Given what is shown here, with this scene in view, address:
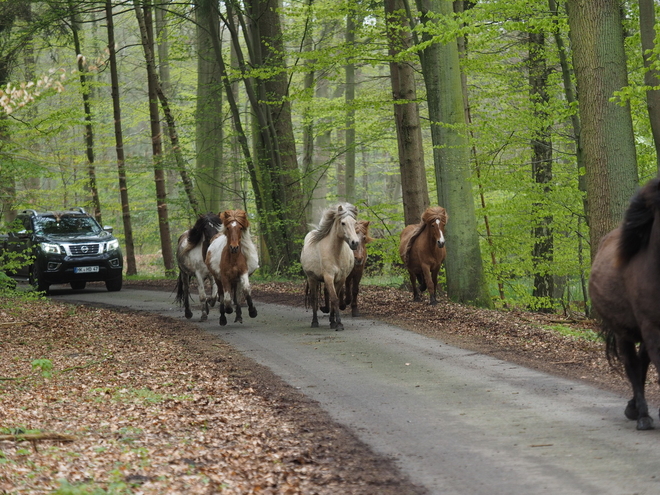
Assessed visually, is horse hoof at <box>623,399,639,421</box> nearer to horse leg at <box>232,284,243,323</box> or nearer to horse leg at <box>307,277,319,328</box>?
horse leg at <box>307,277,319,328</box>

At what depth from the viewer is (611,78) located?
36.7ft

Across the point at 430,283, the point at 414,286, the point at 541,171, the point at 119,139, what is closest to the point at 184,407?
the point at 430,283

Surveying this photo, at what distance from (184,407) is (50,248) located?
15.5 m

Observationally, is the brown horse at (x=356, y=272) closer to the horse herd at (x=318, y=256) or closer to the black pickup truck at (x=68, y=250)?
the horse herd at (x=318, y=256)

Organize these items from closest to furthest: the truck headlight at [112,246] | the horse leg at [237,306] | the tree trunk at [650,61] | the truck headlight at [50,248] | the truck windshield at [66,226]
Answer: the tree trunk at [650,61]
the horse leg at [237,306]
the truck headlight at [50,248]
the truck headlight at [112,246]
the truck windshield at [66,226]

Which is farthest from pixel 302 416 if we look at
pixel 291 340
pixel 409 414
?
pixel 291 340

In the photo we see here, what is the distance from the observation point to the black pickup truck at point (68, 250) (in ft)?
72.1

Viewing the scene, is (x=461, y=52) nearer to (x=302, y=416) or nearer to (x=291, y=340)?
(x=291, y=340)

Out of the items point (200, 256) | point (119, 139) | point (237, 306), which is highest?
point (119, 139)

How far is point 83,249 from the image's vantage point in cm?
2219

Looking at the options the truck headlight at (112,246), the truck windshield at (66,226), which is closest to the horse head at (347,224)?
the truck headlight at (112,246)

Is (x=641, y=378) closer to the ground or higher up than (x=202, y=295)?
closer to the ground

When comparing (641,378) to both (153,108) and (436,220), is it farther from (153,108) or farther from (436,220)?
(153,108)

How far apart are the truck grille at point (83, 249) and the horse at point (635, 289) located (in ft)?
58.5
